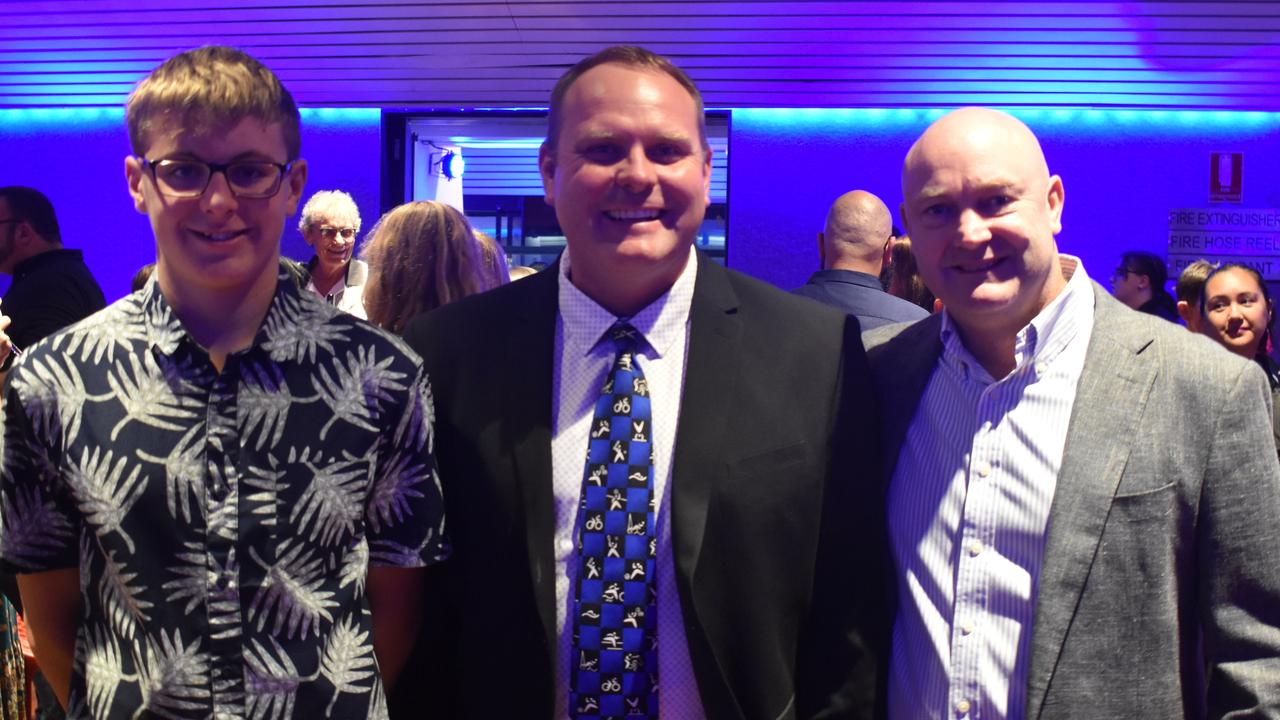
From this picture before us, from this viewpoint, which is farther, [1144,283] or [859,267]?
[1144,283]

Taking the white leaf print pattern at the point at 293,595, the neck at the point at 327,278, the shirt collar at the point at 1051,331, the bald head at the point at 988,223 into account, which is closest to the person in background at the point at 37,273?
the neck at the point at 327,278

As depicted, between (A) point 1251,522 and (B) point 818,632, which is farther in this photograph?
(B) point 818,632

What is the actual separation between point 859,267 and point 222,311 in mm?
2742

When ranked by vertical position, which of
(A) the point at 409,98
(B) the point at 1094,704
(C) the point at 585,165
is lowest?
(B) the point at 1094,704

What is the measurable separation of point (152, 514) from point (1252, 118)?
9037mm

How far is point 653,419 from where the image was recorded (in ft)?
5.66

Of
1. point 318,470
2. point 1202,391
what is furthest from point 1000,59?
point 318,470

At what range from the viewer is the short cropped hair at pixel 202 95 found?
4.69 ft

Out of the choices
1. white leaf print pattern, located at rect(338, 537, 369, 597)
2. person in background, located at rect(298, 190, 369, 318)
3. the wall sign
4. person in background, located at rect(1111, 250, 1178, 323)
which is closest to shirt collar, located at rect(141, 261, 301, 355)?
white leaf print pattern, located at rect(338, 537, 369, 597)

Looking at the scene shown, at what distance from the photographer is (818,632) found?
1710 millimetres

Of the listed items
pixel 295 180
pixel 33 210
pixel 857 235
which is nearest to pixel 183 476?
pixel 295 180

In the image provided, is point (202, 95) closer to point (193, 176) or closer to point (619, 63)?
point (193, 176)

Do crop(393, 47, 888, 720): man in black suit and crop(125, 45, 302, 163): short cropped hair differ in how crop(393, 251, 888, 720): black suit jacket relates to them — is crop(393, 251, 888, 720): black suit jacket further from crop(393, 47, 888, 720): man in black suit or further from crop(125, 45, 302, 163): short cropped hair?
crop(125, 45, 302, 163): short cropped hair

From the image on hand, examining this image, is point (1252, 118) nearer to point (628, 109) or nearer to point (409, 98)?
point (409, 98)
